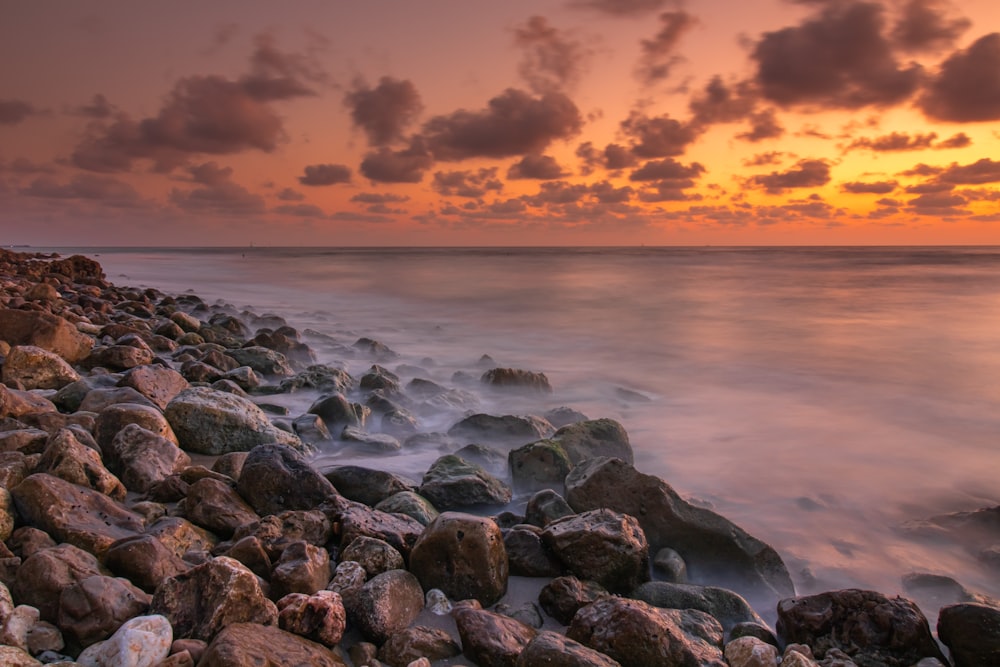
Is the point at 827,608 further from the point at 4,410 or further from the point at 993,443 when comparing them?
the point at 993,443

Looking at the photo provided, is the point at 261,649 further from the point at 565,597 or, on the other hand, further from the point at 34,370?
the point at 34,370

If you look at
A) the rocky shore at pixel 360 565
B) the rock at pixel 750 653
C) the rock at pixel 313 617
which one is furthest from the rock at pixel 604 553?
the rock at pixel 313 617

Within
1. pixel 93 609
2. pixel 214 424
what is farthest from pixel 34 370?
pixel 93 609

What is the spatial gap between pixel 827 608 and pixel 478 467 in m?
2.45

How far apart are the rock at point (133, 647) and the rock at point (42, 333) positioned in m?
5.41

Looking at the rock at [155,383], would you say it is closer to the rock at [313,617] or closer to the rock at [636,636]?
the rock at [313,617]

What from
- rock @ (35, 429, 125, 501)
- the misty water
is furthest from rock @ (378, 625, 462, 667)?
the misty water

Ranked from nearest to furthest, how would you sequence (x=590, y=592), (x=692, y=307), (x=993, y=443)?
(x=590, y=592) → (x=993, y=443) → (x=692, y=307)

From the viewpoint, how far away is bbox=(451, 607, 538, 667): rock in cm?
256

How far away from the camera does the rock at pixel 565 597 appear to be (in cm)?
301

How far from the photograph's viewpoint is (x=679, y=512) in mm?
4004

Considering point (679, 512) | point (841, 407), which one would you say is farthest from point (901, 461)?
point (679, 512)

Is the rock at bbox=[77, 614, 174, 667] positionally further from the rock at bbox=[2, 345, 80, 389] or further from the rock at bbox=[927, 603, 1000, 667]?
the rock at bbox=[2, 345, 80, 389]

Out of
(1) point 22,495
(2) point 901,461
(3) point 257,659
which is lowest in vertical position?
(2) point 901,461
